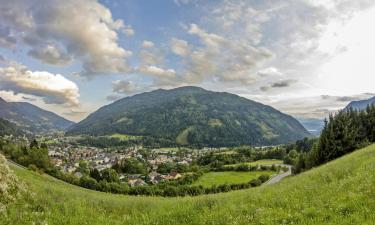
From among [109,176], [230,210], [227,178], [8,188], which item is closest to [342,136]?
[230,210]

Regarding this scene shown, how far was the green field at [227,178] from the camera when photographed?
12106 cm

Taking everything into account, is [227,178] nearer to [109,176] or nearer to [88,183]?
[109,176]

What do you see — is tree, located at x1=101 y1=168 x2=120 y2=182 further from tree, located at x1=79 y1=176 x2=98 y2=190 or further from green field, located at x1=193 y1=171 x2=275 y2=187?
green field, located at x1=193 y1=171 x2=275 y2=187

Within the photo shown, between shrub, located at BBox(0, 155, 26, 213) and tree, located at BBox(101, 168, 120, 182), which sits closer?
shrub, located at BBox(0, 155, 26, 213)

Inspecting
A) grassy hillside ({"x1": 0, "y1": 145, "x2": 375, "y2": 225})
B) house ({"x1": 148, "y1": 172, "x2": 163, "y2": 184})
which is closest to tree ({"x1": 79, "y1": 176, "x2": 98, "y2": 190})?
house ({"x1": 148, "y1": 172, "x2": 163, "y2": 184})

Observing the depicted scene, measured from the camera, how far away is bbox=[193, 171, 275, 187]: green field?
121062 mm

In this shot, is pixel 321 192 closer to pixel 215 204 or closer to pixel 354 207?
pixel 354 207

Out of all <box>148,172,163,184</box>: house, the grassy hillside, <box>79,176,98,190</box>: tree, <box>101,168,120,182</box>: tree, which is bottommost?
<box>148,172,163,184</box>: house

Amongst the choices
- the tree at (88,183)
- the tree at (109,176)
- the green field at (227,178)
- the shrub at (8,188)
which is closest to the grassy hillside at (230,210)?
the shrub at (8,188)

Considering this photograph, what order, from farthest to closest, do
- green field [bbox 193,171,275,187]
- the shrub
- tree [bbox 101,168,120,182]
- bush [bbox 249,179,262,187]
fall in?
tree [bbox 101,168,120,182], green field [bbox 193,171,275,187], bush [bbox 249,179,262,187], the shrub

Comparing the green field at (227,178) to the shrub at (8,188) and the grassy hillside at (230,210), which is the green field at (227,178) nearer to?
the grassy hillside at (230,210)

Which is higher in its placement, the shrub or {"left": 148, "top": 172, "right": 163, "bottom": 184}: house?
the shrub

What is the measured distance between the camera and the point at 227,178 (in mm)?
131000

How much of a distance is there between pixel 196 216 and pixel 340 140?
55.4 meters
